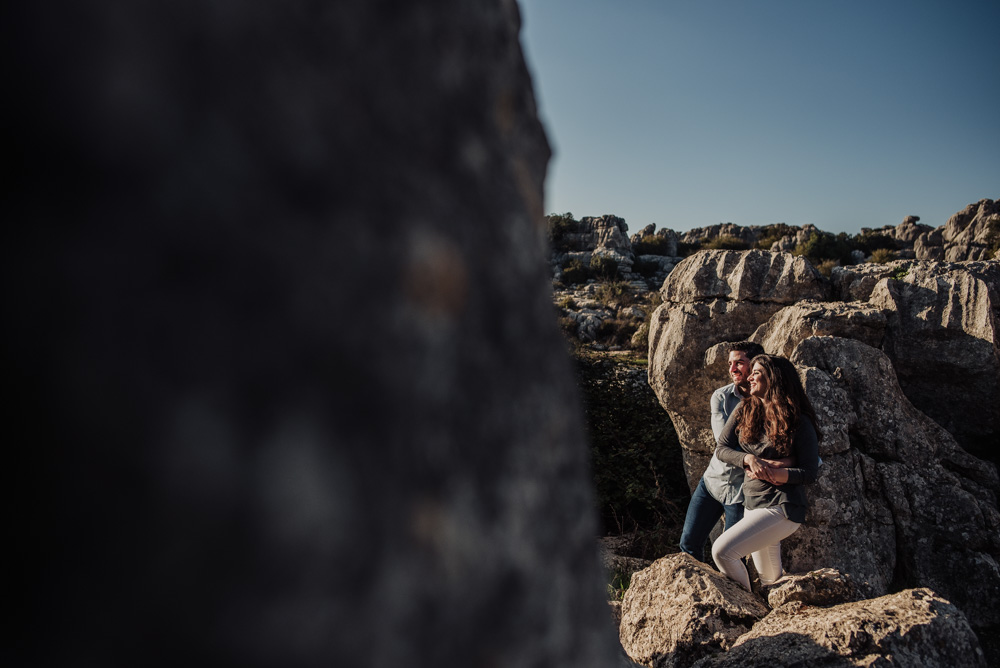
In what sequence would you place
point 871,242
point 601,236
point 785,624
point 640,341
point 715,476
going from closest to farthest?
point 785,624
point 715,476
point 640,341
point 871,242
point 601,236

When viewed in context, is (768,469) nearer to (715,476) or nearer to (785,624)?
(715,476)

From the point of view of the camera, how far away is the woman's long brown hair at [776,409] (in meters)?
4.17

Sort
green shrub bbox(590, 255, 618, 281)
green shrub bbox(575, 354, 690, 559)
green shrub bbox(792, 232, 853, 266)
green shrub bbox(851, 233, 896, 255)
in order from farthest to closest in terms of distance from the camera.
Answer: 1. green shrub bbox(851, 233, 896, 255)
2. green shrub bbox(590, 255, 618, 281)
3. green shrub bbox(792, 232, 853, 266)
4. green shrub bbox(575, 354, 690, 559)

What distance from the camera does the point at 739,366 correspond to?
16.3ft

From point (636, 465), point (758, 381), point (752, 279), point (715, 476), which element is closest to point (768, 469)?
point (758, 381)

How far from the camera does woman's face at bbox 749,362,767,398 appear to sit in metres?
4.39

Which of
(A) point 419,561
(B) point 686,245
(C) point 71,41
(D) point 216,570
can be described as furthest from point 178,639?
(B) point 686,245

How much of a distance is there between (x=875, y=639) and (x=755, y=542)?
1.72 meters

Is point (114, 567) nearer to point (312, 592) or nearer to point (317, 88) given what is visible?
point (312, 592)

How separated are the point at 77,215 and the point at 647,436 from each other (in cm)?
854

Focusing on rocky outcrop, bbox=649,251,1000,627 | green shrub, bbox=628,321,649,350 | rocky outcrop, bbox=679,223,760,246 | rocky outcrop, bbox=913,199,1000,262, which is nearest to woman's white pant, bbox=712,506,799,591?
rocky outcrop, bbox=649,251,1000,627

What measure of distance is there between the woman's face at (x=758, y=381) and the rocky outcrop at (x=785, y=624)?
1336mm

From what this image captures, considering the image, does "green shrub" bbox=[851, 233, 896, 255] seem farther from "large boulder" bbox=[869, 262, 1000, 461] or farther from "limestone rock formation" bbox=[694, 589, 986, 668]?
"limestone rock formation" bbox=[694, 589, 986, 668]

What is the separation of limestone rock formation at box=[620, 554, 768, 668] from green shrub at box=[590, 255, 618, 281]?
27.6m
